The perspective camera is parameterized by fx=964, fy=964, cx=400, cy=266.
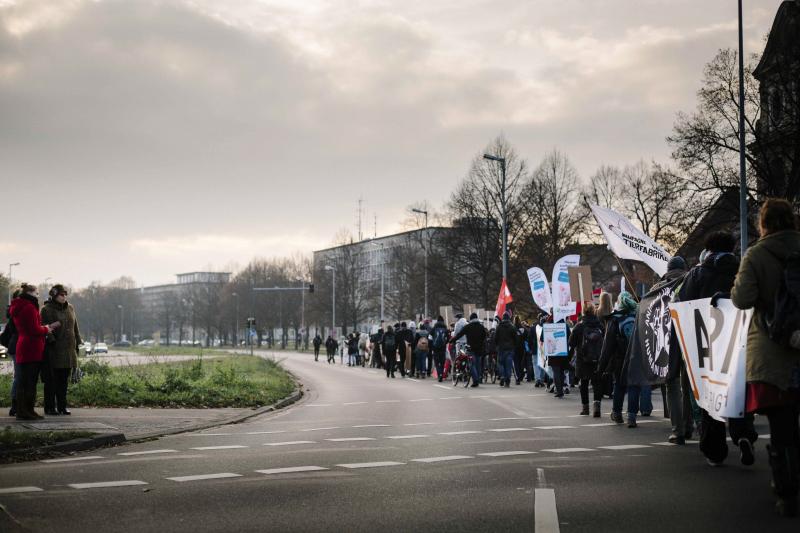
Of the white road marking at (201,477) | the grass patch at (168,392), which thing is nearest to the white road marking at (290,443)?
the white road marking at (201,477)

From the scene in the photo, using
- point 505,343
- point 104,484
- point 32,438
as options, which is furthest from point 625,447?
point 505,343

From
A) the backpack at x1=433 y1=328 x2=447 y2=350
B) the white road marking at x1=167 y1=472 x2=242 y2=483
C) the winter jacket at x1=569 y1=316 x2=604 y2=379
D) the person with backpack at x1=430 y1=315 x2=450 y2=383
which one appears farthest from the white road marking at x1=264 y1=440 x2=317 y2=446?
the backpack at x1=433 y1=328 x2=447 y2=350

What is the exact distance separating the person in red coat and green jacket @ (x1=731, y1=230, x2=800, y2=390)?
10.3 metres

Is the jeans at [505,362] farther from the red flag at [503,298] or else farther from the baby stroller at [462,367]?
the red flag at [503,298]

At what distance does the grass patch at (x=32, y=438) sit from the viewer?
9.88 meters

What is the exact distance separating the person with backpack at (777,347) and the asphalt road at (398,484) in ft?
1.24

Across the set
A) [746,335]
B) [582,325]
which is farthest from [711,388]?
[582,325]

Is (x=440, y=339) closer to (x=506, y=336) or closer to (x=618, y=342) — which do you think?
(x=506, y=336)

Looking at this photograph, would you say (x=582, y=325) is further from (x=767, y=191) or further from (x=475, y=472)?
(x=767, y=191)

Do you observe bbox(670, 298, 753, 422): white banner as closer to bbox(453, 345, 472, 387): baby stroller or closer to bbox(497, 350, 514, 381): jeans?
bbox(497, 350, 514, 381): jeans

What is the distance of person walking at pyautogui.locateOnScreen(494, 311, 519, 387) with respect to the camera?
81.3ft

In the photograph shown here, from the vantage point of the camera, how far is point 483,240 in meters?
54.4

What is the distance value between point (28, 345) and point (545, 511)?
375 inches

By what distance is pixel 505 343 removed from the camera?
24.9 m
